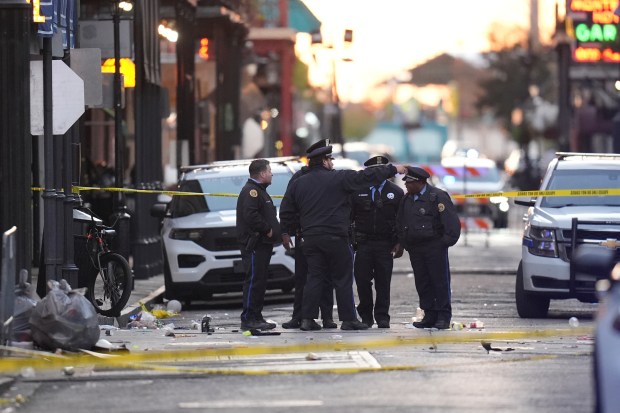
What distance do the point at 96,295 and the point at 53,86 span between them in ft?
8.19

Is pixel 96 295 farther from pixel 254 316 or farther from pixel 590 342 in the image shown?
pixel 590 342

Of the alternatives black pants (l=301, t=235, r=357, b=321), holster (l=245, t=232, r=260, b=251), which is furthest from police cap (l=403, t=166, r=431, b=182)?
holster (l=245, t=232, r=260, b=251)

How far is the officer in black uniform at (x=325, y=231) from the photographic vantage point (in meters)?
16.5


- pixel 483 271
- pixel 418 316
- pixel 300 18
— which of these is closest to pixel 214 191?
Result: pixel 418 316

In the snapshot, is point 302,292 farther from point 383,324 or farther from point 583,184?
point 583,184

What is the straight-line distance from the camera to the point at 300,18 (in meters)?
64.1

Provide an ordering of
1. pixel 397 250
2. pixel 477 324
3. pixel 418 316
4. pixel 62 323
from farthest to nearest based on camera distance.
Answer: pixel 418 316, pixel 397 250, pixel 477 324, pixel 62 323

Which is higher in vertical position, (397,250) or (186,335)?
(397,250)

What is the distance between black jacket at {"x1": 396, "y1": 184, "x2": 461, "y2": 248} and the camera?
16.8 m

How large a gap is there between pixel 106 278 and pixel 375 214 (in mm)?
3015

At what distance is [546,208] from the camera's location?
60.3 ft

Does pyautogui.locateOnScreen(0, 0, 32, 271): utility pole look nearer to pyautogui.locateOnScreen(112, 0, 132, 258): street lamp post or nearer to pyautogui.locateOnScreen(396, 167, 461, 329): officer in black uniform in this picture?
pyautogui.locateOnScreen(112, 0, 132, 258): street lamp post

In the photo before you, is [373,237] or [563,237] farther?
[563,237]

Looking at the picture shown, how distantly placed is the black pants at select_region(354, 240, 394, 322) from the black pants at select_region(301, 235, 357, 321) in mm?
383
